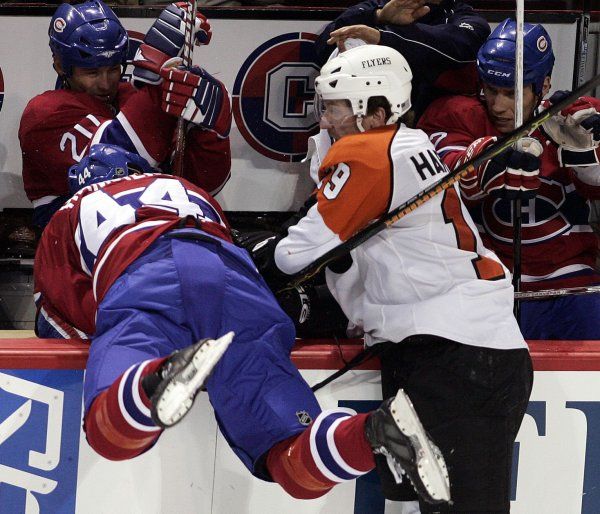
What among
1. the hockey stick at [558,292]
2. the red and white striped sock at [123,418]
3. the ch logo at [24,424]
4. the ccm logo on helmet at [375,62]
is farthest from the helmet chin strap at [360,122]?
the ch logo at [24,424]

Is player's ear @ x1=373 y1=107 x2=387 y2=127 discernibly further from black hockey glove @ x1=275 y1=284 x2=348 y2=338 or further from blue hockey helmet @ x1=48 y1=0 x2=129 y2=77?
blue hockey helmet @ x1=48 y1=0 x2=129 y2=77

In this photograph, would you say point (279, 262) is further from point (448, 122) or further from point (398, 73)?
point (448, 122)

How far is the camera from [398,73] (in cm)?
289

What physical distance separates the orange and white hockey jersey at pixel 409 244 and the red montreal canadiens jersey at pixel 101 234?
0.32 metres

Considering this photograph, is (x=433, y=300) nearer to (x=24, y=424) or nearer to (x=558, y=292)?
(x=558, y=292)

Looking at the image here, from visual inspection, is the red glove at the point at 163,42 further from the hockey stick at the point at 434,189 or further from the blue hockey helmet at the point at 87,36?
the hockey stick at the point at 434,189

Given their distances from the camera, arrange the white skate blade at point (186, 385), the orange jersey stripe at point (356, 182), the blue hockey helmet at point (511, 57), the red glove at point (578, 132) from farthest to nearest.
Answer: the blue hockey helmet at point (511, 57), the red glove at point (578, 132), the orange jersey stripe at point (356, 182), the white skate blade at point (186, 385)

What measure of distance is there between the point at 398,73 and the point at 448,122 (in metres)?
0.71

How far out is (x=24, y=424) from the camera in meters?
2.91

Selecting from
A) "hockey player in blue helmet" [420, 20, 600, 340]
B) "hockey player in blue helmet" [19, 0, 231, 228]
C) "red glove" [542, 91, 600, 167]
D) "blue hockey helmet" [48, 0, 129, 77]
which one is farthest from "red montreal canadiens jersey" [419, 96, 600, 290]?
"blue hockey helmet" [48, 0, 129, 77]

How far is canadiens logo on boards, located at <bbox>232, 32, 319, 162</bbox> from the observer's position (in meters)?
4.06

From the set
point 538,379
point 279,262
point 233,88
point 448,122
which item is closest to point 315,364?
point 279,262

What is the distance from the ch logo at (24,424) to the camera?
114 inches

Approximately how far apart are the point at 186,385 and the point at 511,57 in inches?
64.5
